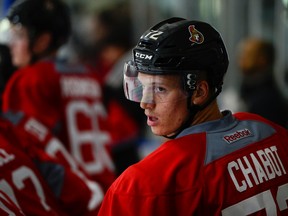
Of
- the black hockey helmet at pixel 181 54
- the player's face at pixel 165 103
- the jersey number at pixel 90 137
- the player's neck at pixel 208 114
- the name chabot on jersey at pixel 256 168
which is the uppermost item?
the black hockey helmet at pixel 181 54

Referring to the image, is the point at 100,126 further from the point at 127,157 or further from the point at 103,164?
the point at 127,157

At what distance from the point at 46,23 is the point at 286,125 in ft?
5.56

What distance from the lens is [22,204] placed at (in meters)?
2.58

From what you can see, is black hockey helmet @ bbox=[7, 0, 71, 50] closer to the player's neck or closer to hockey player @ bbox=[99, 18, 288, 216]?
hockey player @ bbox=[99, 18, 288, 216]

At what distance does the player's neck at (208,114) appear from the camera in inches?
90.2

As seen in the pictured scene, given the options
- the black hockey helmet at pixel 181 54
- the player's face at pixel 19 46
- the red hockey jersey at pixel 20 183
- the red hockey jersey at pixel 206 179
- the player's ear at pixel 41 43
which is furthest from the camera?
the player's ear at pixel 41 43

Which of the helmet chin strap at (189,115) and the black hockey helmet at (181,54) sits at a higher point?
the black hockey helmet at (181,54)

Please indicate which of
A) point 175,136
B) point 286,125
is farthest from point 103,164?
point 175,136

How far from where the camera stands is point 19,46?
378 centimetres

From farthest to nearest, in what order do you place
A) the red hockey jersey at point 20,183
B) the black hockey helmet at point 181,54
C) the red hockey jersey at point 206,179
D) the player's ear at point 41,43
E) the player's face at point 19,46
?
the player's ear at point 41,43
the player's face at point 19,46
the red hockey jersey at point 20,183
the black hockey helmet at point 181,54
the red hockey jersey at point 206,179

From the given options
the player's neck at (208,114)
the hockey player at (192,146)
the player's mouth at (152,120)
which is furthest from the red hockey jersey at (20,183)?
the player's neck at (208,114)

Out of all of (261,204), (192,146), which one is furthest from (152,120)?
(261,204)

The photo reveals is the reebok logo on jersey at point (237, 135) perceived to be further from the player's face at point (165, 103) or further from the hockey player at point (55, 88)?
the hockey player at point (55, 88)

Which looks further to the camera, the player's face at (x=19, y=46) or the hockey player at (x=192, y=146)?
the player's face at (x=19, y=46)
